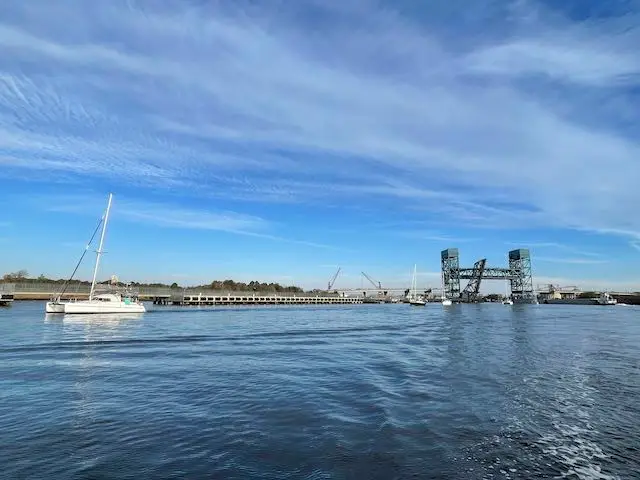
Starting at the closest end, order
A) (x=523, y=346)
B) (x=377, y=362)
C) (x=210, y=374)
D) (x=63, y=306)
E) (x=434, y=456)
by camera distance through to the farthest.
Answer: (x=434, y=456)
(x=210, y=374)
(x=377, y=362)
(x=523, y=346)
(x=63, y=306)

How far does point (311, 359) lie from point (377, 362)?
12.9ft

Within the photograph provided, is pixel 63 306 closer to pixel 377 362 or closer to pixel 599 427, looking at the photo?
pixel 377 362

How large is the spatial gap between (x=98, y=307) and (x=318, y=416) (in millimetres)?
65103

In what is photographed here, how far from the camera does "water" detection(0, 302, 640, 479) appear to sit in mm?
9867

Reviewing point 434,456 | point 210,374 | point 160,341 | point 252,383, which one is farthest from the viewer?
point 160,341

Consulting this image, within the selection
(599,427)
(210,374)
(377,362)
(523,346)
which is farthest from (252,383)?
(523,346)

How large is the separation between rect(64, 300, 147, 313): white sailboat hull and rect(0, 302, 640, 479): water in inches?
1727

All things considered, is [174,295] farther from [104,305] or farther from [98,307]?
[98,307]

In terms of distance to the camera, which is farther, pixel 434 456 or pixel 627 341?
pixel 627 341

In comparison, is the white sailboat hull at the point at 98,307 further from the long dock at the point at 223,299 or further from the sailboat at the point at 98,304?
the long dock at the point at 223,299

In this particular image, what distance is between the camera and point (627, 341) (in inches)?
1458

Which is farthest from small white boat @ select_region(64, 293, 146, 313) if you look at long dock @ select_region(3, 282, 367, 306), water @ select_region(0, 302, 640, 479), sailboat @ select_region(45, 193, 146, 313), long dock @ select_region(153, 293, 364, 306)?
long dock @ select_region(153, 293, 364, 306)

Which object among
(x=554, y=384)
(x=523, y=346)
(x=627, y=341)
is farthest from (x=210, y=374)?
(x=627, y=341)

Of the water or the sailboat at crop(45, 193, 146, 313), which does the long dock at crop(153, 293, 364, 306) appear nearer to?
the sailboat at crop(45, 193, 146, 313)
